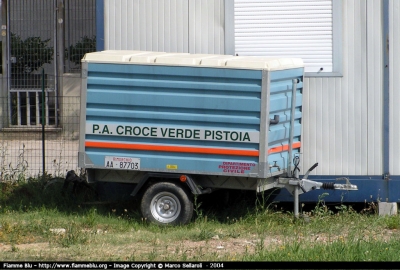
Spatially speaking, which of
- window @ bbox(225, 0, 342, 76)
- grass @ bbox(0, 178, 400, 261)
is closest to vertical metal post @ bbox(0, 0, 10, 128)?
grass @ bbox(0, 178, 400, 261)

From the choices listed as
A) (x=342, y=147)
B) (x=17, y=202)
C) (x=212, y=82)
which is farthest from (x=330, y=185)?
(x=17, y=202)

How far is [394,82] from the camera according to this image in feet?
31.4

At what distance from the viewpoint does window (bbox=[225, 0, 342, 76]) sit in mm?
9719

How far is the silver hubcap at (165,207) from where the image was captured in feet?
29.7

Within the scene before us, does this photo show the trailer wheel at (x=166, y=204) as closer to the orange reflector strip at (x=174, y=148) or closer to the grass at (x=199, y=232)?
the grass at (x=199, y=232)

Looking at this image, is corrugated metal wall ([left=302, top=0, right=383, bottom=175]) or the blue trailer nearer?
the blue trailer

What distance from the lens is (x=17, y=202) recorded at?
10.4m

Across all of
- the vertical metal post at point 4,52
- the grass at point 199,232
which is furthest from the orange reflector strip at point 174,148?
the vertical metal post at point 4,52

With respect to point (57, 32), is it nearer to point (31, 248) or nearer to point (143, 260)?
point (31, 248)

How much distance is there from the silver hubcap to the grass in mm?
192

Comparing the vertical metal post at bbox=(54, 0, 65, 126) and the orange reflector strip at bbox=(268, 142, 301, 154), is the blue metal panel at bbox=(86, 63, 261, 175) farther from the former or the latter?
the vertical metal post at bbox=(54, 0, 65, 126)

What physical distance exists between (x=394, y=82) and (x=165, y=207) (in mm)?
3408

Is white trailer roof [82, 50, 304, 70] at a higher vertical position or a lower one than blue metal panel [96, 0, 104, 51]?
lower

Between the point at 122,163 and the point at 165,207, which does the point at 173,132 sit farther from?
the point at 165,207
